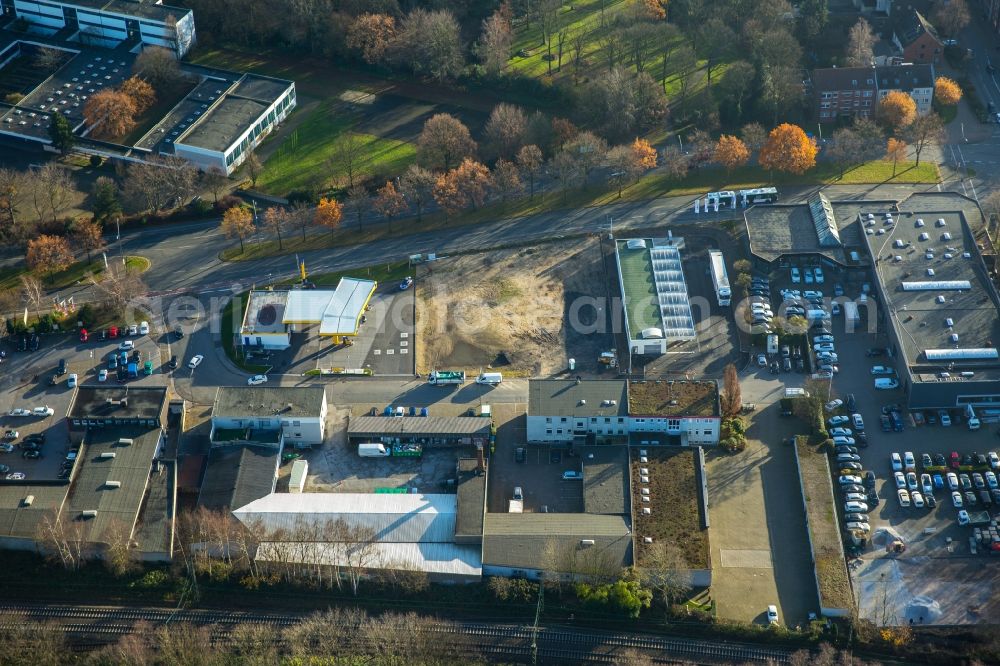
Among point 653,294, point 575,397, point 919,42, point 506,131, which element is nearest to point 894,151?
point 919,42

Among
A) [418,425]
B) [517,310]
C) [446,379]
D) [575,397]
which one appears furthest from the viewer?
[517,310]

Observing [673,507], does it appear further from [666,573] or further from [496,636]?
[496,636]

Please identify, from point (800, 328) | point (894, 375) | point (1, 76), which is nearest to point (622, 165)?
point (800, 328)

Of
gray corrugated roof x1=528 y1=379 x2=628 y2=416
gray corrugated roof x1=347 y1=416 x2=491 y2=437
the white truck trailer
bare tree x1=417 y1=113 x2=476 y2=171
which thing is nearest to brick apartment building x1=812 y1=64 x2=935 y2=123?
the white truck trailer

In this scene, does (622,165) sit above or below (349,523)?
above

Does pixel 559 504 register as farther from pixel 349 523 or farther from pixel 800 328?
pixel 800 328
